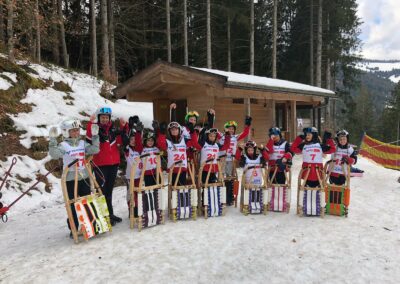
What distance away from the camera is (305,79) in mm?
26766

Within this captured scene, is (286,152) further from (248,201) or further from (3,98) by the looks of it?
(3,98)

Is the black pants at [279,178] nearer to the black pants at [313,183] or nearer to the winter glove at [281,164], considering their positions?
the winter glove at [281,164]

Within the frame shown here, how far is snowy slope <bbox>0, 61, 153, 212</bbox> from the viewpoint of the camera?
750cm

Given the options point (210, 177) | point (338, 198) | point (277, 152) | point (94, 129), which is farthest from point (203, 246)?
point (338, 198)

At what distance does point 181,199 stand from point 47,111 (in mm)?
6838

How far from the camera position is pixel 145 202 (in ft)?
17.7

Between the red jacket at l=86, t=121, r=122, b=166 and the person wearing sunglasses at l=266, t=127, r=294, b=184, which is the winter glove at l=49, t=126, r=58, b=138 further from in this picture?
the person wearing sunglasses at l=266, t=127, r=294, b=184

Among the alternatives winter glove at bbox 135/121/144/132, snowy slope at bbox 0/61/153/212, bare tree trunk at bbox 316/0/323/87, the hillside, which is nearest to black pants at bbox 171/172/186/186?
the hillside

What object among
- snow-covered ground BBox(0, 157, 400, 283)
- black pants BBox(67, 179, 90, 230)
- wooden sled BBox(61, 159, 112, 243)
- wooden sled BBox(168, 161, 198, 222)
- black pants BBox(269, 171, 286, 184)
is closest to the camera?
snow-covered ground BBox(0, 157, 400, 283)

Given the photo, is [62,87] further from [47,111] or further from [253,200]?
[253,200]

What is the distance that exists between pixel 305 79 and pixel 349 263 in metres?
24.6

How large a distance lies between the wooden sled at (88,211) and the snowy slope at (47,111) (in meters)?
2.98

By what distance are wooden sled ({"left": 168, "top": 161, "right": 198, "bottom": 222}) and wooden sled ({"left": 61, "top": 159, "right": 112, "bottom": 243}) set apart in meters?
1.21

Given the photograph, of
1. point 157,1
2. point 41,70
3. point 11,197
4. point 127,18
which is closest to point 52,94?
point 41,70
